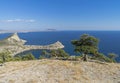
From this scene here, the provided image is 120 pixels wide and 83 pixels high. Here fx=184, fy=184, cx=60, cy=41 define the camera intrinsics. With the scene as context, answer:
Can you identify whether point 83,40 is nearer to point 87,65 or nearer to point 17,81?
point 87,65

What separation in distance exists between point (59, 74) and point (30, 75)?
12.2ft

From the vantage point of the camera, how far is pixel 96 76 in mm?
23531

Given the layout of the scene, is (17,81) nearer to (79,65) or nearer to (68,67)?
(68,67)

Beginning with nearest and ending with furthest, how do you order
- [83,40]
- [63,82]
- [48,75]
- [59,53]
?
[63,82], [48,75], [83,40], [59,53]

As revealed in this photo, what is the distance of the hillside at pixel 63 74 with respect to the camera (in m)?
22.2

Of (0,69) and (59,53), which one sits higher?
(0,69)

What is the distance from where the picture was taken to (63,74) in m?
23.8

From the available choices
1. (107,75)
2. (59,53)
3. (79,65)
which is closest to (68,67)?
(79,65)

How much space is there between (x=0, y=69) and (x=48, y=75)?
8566mm

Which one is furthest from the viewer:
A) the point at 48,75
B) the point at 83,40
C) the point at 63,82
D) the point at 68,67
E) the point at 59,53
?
the point at 59,53

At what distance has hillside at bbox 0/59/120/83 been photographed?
22250 mm

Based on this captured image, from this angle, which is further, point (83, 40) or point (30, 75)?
point (83, 40)

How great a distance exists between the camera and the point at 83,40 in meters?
43.8

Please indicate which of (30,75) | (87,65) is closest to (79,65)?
(87,65)
